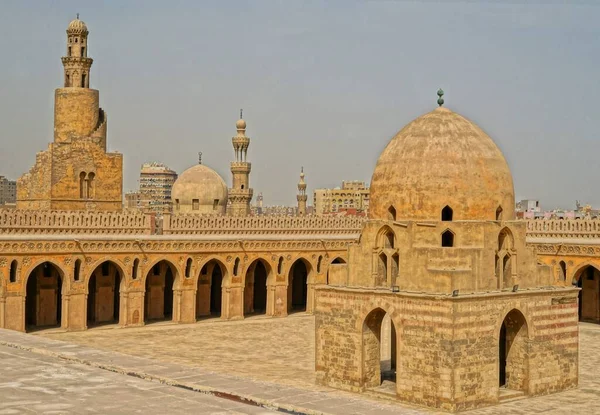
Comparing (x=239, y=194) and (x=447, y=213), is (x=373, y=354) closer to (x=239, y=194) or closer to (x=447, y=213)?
(x=447, y=213)

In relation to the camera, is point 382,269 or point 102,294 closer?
point 382,269

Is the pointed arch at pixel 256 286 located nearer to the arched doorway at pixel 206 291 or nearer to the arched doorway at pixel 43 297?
the arched doorway at pixel 206 291

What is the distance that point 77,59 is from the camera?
115 feet

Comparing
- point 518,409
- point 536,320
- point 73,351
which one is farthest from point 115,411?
point 536,320

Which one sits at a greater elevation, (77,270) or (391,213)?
(391,213)

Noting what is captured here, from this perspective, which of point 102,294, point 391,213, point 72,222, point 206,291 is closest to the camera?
point 391,213

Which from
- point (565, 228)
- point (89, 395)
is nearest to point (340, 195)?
point (565, 228)

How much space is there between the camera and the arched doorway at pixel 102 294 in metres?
29.8

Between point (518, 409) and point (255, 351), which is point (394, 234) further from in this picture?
point (255, 351)

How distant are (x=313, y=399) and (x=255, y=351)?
12979 mm

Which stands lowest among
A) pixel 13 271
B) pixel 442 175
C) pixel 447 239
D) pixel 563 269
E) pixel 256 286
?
pixel 256 286

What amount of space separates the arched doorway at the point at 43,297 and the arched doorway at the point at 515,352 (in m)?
15.0

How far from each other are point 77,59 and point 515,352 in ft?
73.2

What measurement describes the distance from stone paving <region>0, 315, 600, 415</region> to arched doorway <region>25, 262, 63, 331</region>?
1.84 meters
